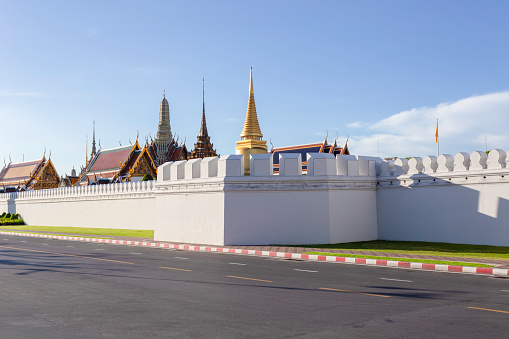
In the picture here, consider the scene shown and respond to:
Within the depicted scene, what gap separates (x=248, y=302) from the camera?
328 inches

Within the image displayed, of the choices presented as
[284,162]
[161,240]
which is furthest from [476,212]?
[161,240]

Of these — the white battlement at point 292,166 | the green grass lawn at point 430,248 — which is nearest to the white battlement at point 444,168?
the white battlement at point 292,166

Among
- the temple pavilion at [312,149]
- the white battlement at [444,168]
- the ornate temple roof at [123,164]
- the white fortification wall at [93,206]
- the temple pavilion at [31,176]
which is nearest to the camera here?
the white battlement at [444,168]

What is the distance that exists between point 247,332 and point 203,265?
8.13 m

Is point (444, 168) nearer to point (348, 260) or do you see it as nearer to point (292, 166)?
point (292, 166)

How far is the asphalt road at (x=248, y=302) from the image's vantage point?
642cm

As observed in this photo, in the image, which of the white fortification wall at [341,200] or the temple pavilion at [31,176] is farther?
the temple pavilion at [31,176]

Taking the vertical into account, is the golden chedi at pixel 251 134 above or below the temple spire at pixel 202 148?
below

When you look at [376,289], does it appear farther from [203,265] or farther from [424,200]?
[424,200]

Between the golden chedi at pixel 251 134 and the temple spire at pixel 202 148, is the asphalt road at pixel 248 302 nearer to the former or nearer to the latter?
the golden chedi at pixel 251 134

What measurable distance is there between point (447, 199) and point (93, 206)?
28183 millimetres

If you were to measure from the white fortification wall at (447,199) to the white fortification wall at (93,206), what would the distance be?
1676 centimetres

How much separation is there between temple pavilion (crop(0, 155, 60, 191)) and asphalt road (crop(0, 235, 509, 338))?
208ft

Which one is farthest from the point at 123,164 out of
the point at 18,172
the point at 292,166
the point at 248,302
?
the point at 248,302
